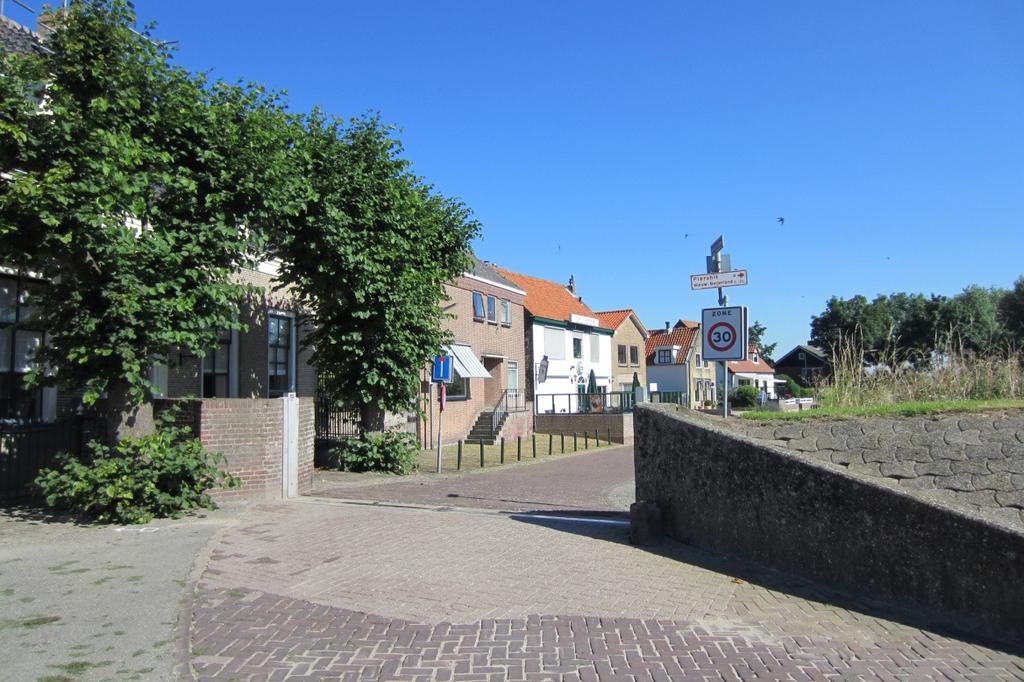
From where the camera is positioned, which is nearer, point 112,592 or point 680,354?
point 112,592

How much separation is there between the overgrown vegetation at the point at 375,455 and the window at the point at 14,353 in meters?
5.88

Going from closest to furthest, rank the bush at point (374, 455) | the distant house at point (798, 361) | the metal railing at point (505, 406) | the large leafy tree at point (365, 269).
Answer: the large leafy tree at point (365, 269) < the bush at point (374, 455) < the metal railing at point (505, 406) < the distant house at point (798, 361)

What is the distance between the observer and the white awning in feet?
79.9

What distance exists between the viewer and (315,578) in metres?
6.89

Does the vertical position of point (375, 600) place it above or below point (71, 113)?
below

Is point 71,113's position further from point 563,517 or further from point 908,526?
point 908,526

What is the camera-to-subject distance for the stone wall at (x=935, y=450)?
709 cm

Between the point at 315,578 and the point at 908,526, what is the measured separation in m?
5.11

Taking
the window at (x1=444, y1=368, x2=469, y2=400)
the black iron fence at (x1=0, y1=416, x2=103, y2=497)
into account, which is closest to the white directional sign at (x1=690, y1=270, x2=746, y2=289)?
the black iron fence at (x1=0, y1=416, x2=103, y2=497)

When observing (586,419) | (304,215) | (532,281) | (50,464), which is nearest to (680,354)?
(532,281)

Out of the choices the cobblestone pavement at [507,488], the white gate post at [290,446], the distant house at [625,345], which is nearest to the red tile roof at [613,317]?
the distant house at [625,345]

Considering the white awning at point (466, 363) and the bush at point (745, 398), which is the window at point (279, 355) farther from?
the bush at point (745, 398)

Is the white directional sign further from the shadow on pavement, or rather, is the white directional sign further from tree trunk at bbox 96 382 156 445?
tree trunk at bbox 96 382 156 445

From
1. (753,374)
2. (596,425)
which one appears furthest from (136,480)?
(753,374)
